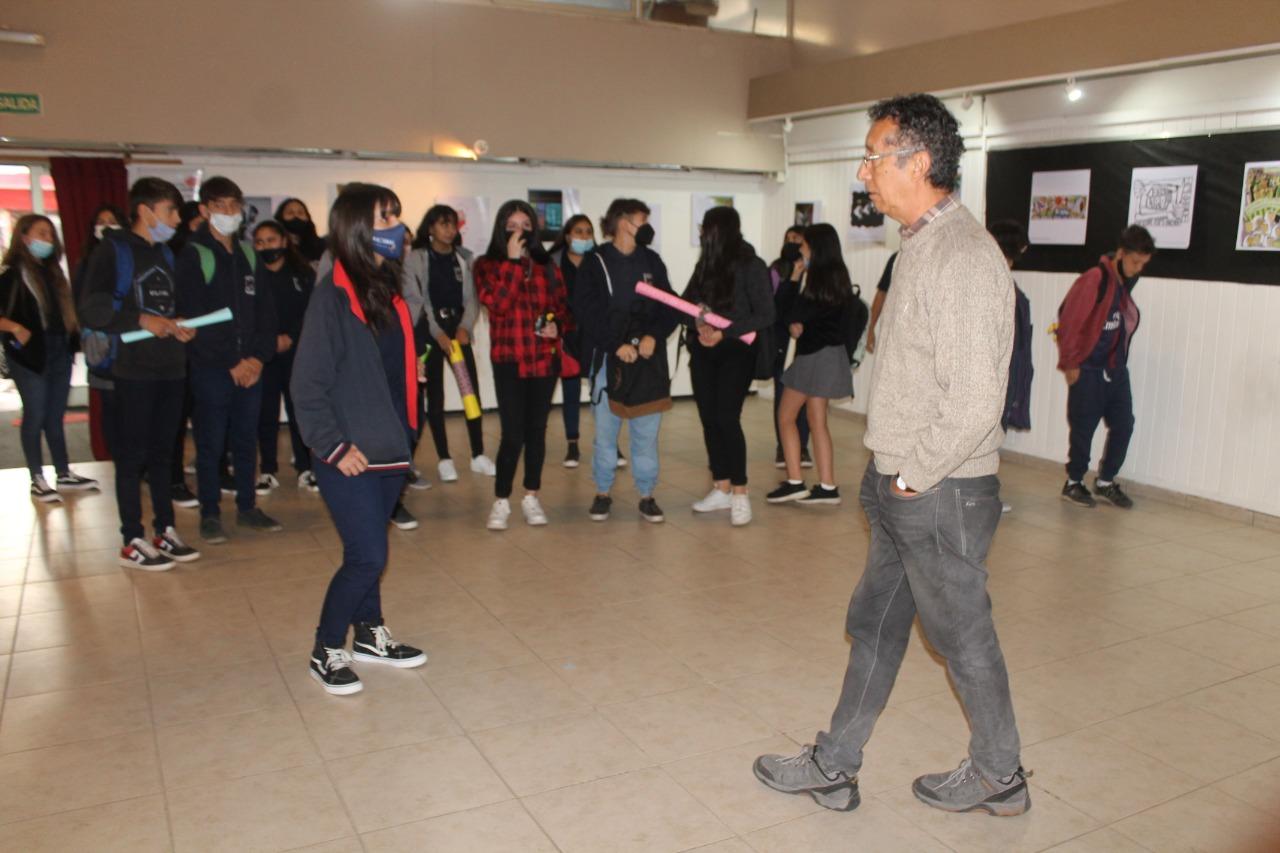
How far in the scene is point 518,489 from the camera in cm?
637

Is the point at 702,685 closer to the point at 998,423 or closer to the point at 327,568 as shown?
the point at 998,423

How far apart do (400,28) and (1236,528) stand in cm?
684

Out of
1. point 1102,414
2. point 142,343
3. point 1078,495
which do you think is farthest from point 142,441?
point 1102,414

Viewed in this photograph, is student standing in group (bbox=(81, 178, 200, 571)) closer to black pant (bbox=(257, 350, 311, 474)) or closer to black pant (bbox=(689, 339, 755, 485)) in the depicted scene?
black pant (bbox=(257, 350, 311, 474))

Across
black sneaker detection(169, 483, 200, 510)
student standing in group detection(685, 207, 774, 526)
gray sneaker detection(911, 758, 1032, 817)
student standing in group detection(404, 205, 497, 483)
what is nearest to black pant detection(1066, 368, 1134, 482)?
student standing in group detection(685, 207, 774, 526)

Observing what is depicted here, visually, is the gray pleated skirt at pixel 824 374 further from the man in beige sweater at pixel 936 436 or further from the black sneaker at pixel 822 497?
the man in beige sweater at pixel 936 436

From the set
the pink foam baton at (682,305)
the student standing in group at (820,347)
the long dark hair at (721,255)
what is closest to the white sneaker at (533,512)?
the pink foam baton at (682,305)

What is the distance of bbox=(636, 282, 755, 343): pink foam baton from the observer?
17.3 feet

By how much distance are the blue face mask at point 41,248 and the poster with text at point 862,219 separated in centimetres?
→ 598

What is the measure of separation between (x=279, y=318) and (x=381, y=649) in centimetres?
290

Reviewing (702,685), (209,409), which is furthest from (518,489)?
(702,685)

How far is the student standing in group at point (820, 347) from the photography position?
5801 millimetres

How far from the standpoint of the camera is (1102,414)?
6.29 meters

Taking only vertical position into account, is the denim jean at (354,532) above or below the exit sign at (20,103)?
below
